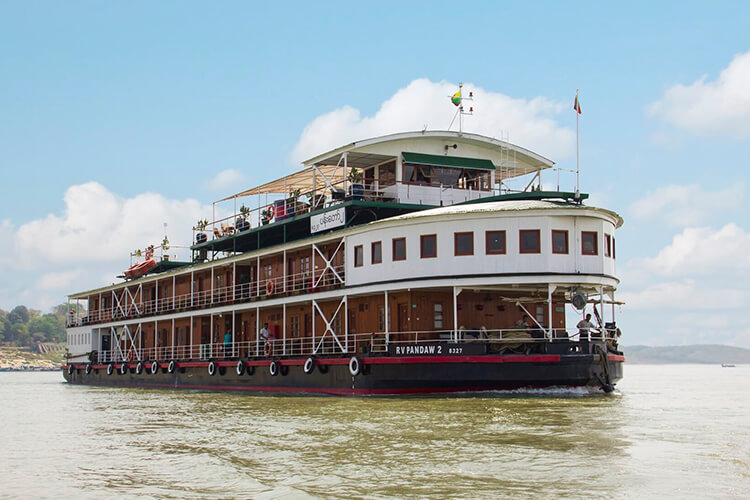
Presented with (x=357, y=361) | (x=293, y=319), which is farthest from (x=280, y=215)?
(x=357, y=361)

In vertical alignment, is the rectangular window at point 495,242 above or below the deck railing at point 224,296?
above

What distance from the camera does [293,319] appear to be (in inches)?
1355

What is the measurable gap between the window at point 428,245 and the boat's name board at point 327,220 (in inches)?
222

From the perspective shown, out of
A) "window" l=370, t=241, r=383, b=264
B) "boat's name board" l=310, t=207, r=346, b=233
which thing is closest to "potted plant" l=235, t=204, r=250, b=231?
"boat's name board" l=310, t=207, r=346, b=233

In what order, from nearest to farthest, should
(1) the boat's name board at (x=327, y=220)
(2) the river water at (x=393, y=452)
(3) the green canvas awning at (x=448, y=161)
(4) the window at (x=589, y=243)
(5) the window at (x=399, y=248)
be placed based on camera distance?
(2) the river water at (x=393, y=452) < (4) the window at (x=589, y=243) < (5) the window at (x=399, y=248) < (1) the boat's name board at (x=327, y=220) < (3) the green canvas awning at (x=448, y=161)

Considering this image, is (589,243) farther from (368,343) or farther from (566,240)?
(368,343)

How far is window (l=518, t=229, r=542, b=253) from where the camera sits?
2592 cm

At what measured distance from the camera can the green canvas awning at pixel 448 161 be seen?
3441cm

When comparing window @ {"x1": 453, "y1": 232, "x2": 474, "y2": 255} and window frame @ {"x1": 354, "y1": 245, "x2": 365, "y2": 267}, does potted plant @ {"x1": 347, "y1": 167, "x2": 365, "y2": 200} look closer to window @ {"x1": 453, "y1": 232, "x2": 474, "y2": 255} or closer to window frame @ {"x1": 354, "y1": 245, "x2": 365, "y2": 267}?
window frame @ {"x1": 354, "y1": 245, "x2": 365, "y2": 267}

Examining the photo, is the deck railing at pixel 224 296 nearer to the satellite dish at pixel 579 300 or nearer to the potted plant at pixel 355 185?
the potted plant at pixel 355 185

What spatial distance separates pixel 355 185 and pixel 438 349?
9.45 meters

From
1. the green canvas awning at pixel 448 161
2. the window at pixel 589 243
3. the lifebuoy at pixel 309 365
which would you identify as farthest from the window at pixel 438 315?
the green canvas awning at pixel 448 161

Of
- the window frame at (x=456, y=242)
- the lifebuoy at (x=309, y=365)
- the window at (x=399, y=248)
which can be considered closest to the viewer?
the window frame at (x=456, y=242)

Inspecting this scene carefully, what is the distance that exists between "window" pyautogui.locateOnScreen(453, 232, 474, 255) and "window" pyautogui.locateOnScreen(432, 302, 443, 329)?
2286mm
